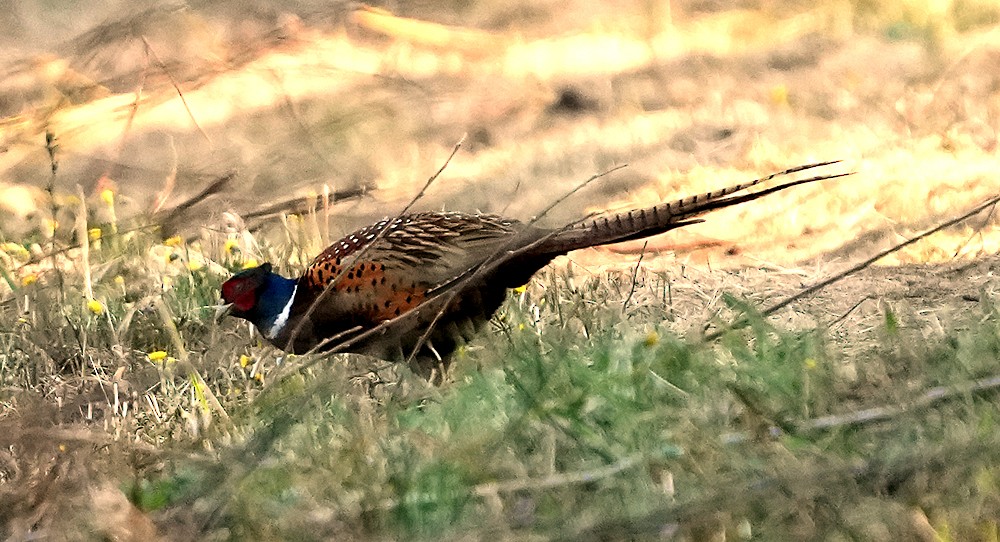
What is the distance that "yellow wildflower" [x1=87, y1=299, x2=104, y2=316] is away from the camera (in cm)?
434

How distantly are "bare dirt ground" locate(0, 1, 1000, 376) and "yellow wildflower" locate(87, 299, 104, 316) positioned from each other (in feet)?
2.17

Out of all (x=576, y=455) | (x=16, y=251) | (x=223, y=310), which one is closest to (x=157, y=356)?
(x=223, y=310)

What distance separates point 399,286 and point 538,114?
3635 millimetres

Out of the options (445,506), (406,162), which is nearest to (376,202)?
(406,162)

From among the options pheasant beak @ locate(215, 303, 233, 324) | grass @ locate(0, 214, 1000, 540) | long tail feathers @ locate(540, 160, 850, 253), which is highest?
long tail feathers @ locate(540, 160, 850, 253)

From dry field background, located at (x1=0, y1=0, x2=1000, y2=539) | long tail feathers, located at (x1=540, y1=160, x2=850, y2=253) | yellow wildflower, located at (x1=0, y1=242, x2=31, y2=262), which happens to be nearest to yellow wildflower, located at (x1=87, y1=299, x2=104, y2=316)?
dry field background, located at (x1=0, y1=0, x2=1000, y2=539)

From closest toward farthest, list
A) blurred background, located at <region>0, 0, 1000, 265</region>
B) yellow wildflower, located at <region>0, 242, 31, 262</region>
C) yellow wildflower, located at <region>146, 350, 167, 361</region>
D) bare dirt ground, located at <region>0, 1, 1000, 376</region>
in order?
yellow wildflower, located at <region>146, 350, 167, 361</region> → yellow wildflower, located at <region>0, 242, 31, 262</region> → bare dirt ground, located at <region>0, 1, 1000, 376</region> → blurred background, located at <region>0, 0, 1000, 265</region>

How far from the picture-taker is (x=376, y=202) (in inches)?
255

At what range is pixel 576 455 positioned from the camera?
103 inches

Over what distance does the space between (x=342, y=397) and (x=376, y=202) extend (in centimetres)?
320

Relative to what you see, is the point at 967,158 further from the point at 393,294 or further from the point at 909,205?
the point at 393,294

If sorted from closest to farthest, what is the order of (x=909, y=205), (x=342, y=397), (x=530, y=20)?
(x=342, y=397) → (x=909, y=205) → (x=530, y=20)

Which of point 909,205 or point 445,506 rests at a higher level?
point 445,506

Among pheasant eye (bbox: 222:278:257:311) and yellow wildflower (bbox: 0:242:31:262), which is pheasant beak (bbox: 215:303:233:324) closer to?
pheasant eye (bbox: 222:278:257:311)
